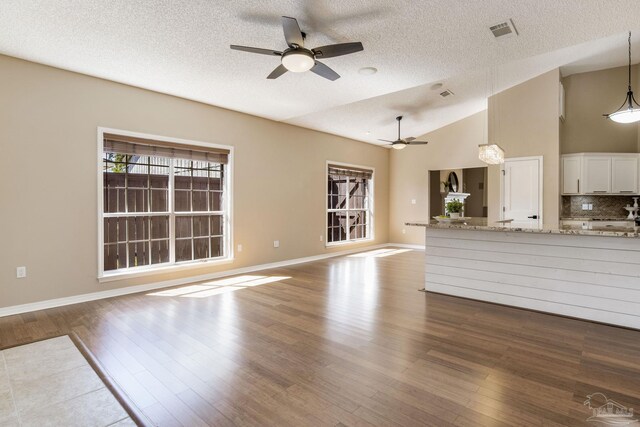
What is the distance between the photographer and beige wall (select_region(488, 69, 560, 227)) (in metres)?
6.03

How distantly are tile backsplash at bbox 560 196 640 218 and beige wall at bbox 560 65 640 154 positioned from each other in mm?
936

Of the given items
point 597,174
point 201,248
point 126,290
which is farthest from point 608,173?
point 126,290

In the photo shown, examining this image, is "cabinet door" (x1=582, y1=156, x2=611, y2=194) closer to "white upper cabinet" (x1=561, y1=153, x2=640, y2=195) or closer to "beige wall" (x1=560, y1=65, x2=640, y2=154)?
"white upper cabinet" (x1=561, y1=153, x2=640, y2=195)

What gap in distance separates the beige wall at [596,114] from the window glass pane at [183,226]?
7.14m

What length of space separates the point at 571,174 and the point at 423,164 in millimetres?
3310

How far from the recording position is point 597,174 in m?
6.22

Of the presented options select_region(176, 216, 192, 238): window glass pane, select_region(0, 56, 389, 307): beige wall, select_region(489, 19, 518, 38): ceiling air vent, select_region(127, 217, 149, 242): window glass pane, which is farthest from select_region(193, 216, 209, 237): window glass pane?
select_region(489, 19, 518, 38): ceiling air vent

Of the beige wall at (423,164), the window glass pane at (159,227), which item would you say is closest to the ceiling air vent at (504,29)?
the window glass pane at (159,227)

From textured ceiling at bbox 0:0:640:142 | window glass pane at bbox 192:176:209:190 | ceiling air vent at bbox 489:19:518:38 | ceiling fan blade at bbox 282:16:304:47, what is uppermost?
textured ceiling at bbox 0:0:640:142

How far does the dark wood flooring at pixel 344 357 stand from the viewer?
77.6 inches

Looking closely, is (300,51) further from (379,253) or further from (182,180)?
(379,253)

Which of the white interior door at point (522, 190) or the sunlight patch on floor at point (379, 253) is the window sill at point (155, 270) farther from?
the white interior door at point (522, 190)

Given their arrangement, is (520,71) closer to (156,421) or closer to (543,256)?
(543,256)

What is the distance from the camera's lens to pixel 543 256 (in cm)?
375
